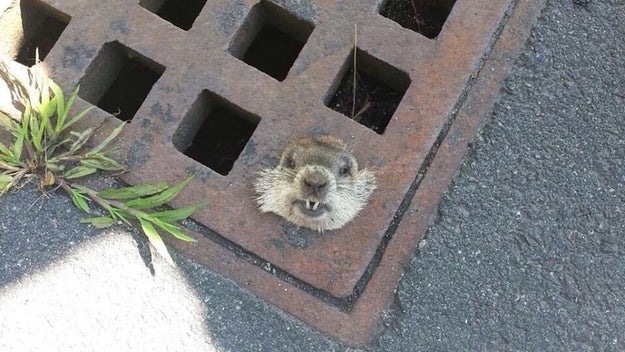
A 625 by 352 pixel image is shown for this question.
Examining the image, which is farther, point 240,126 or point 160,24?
point 240,126

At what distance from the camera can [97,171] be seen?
6.37 ft

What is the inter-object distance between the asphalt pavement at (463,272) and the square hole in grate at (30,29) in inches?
18.8

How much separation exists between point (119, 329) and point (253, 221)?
0.45 meters

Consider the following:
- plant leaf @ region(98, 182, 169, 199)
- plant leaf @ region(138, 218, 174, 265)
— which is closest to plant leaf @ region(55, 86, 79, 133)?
plant leaf @ region(98, 182, 169, 199)

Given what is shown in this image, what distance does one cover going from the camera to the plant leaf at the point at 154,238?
1.86m

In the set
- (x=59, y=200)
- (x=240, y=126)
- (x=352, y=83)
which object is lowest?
(x=59, y=200)

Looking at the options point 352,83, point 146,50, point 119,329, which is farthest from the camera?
point 352,83

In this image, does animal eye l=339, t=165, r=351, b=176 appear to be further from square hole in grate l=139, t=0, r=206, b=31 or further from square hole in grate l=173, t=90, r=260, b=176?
square hole in grate l=139, t=0, r=206, b=31

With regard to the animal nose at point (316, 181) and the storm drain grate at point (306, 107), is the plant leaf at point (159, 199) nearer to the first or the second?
the storm drain grate at point (306, 107)

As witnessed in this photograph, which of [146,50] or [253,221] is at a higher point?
[146,50]

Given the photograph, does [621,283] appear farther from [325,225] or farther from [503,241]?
[325,225]

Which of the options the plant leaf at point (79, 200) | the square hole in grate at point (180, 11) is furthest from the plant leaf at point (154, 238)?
the square hole in grate at point (180, 11)

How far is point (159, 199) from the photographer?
1.88m

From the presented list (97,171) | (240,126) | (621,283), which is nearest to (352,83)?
(240,126)
